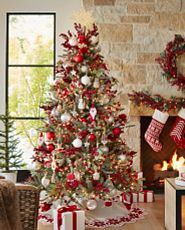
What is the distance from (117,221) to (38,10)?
3242mm

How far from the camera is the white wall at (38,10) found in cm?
635

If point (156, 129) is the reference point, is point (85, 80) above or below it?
above

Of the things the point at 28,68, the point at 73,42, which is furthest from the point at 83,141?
the point at 28,68

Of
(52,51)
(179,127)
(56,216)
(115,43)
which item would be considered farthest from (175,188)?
(52,51)

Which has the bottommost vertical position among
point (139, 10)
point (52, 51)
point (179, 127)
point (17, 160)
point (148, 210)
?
point (148, 210)

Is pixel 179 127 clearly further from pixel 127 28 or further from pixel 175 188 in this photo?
pixel 175 188

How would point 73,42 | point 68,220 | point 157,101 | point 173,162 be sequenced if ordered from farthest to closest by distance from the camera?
point 173,162 → point 157,101 → point 73,42 → point 68,220

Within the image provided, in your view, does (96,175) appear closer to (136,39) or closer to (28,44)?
(136,39)

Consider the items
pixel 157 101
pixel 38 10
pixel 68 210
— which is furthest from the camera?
pixel 38 10

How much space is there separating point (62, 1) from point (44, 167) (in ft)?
8.60

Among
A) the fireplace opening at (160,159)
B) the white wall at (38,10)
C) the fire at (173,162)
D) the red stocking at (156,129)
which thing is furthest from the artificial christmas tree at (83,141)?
the white wall at (38,10)

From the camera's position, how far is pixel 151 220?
4652 millimetres

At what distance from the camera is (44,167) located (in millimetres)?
4754

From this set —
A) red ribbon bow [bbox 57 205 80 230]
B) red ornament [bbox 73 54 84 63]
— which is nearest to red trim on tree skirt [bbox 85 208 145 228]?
red ribbon bow [bbox 57 205 80 230]
